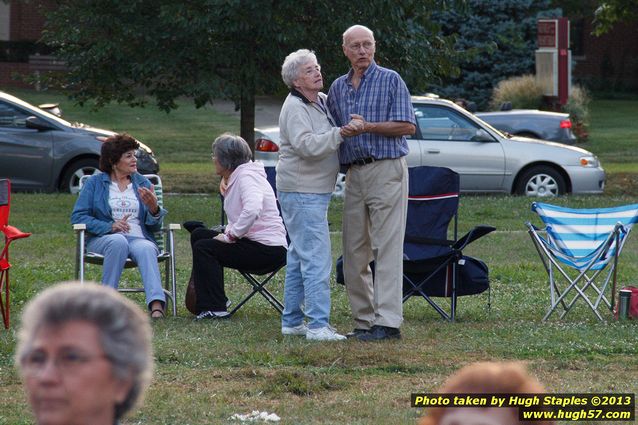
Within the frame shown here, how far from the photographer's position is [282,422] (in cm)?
555

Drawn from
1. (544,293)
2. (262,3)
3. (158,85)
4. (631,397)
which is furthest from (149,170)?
(631,397)

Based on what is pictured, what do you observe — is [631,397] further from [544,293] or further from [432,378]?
[544,293]

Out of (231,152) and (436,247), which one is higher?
(231,152)

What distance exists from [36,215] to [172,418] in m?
10.1

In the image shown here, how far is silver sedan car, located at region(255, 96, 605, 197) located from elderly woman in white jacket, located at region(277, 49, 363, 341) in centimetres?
919

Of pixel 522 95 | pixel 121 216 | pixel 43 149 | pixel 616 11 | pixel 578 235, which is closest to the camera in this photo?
pixel 121 216

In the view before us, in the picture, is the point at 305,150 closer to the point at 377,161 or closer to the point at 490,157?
the point at 377,161

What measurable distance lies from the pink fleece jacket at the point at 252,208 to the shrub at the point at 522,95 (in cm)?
2127

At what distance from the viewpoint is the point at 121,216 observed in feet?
29.5

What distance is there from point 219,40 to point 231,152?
7816 mm

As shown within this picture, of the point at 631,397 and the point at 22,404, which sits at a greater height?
the point at 631,397

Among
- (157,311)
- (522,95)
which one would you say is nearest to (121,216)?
(157,311)

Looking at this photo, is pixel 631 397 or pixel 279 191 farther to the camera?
pixel 279 191

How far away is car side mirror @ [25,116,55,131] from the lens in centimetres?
1706
